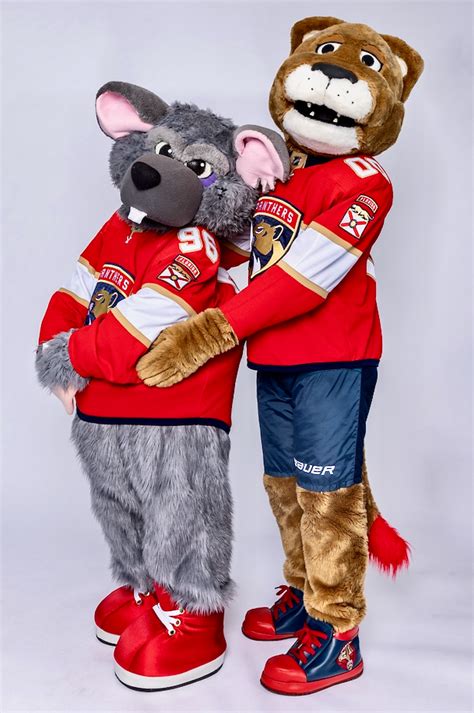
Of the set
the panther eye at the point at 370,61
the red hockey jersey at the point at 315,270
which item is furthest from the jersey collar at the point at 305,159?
the panther eye at the point at 370,61

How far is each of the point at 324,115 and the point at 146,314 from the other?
1.91 ft

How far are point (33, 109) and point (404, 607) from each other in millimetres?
2015

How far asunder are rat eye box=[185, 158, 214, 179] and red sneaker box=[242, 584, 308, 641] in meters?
1.09

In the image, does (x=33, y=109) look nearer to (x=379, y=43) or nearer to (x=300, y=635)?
(x=379, y=43)

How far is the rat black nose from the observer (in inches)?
77.4

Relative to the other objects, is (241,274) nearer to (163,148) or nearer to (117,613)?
(163,148)

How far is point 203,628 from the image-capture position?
2152 millimetres

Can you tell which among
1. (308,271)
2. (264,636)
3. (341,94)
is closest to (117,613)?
(264,636)

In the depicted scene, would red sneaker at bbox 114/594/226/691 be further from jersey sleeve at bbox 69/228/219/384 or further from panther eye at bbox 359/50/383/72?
panther eye at bbox 359/50/383/72

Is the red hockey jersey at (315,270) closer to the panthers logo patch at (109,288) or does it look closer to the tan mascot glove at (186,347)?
the tan mascot glove at (186,347)

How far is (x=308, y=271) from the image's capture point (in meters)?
1.99

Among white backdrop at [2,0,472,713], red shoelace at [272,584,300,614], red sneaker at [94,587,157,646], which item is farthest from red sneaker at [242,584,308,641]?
white backdrop at [2,0,472,713]

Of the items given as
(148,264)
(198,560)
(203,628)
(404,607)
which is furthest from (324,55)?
(404,607)

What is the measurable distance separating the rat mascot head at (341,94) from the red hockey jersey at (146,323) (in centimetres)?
33
